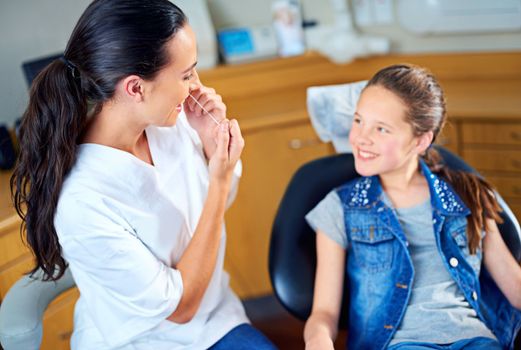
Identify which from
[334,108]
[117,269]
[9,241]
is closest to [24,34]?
[9,241]

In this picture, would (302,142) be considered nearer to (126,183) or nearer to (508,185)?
(508,185)

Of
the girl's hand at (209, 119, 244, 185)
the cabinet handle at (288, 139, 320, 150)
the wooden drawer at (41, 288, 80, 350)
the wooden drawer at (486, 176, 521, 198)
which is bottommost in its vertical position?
the wooden drawer at (486, 176, 521, 198)

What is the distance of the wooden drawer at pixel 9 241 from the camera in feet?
7.23

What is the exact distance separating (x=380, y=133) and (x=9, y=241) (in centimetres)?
113

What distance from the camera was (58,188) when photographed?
161 cm

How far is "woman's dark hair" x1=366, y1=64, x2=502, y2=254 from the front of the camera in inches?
70.2

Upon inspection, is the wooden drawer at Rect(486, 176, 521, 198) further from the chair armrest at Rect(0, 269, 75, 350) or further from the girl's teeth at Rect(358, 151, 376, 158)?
the chair armrest at Rect(0, 269, 75, 350)

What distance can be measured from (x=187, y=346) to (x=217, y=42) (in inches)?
68.3

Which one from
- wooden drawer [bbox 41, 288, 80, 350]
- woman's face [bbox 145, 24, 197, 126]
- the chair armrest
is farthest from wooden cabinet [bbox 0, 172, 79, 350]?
woman's face [bbox 145, 24, 197, 126]

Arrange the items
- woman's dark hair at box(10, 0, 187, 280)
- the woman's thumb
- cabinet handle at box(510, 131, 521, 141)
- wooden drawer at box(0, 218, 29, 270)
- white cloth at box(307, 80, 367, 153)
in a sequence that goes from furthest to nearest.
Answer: cabinet handle at box(510, 131, 521, 141) < wooden drawer at box(0, 218, 29, 270) < white cloth at box(307, 80, 367, 153) < the woman's thumb < woman's dark hair at box(10, 0, 187, 280)

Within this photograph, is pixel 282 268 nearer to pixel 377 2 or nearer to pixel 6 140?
pixel 6 140

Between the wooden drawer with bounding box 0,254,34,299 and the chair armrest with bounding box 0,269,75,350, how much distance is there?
43cm

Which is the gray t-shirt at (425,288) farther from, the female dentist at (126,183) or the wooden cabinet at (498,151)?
the wooden cabinet at (498,151)

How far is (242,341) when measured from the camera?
1.81 m
